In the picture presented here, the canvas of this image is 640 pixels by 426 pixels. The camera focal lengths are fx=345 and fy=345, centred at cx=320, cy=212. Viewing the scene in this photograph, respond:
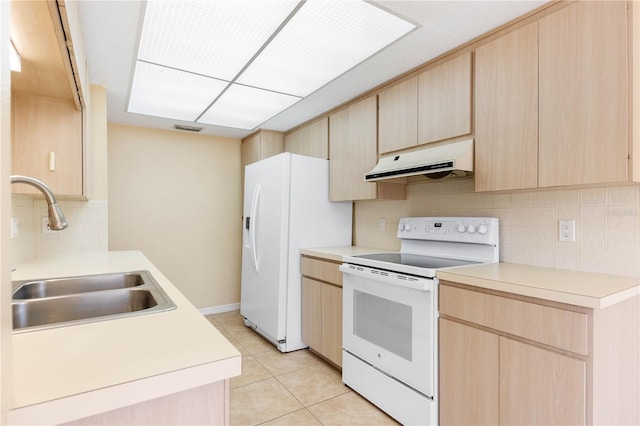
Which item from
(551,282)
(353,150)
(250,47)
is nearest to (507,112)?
(551,282)

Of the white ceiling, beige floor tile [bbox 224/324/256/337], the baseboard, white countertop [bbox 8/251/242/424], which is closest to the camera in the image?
white countertop [bbox 8/251/242/424]

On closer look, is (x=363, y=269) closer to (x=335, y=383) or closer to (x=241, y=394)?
(x=335, y=383)

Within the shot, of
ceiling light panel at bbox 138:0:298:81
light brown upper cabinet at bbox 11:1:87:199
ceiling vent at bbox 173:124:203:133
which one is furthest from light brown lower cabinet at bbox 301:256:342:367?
ceiling vent at bbox 173:124:203:133

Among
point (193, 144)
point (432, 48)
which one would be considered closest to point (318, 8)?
point (432, 48)

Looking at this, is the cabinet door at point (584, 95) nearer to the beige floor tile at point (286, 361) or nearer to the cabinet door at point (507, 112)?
the cabinet door at point (507, 112)

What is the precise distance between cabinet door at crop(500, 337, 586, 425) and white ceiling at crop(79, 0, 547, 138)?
159 cm

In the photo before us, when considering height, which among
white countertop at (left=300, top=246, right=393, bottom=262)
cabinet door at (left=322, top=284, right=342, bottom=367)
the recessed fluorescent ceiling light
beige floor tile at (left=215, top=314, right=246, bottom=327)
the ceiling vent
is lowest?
beige floor tile at (left=215, top=314, right=246, bottom=327)

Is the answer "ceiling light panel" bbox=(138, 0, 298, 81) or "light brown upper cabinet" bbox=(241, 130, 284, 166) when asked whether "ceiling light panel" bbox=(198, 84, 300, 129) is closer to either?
"light brown upper cabinet" bbox=(241, 130, 284, 166)

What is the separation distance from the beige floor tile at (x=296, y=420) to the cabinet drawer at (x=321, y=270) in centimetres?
89

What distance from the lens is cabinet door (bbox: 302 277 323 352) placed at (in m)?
2.85

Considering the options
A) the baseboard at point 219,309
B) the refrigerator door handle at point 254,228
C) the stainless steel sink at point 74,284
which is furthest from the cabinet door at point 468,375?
the baseboard at point 219,309

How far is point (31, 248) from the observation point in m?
2.34

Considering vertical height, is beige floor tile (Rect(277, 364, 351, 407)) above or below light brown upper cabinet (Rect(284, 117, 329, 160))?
below

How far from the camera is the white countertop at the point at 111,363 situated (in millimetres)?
604
